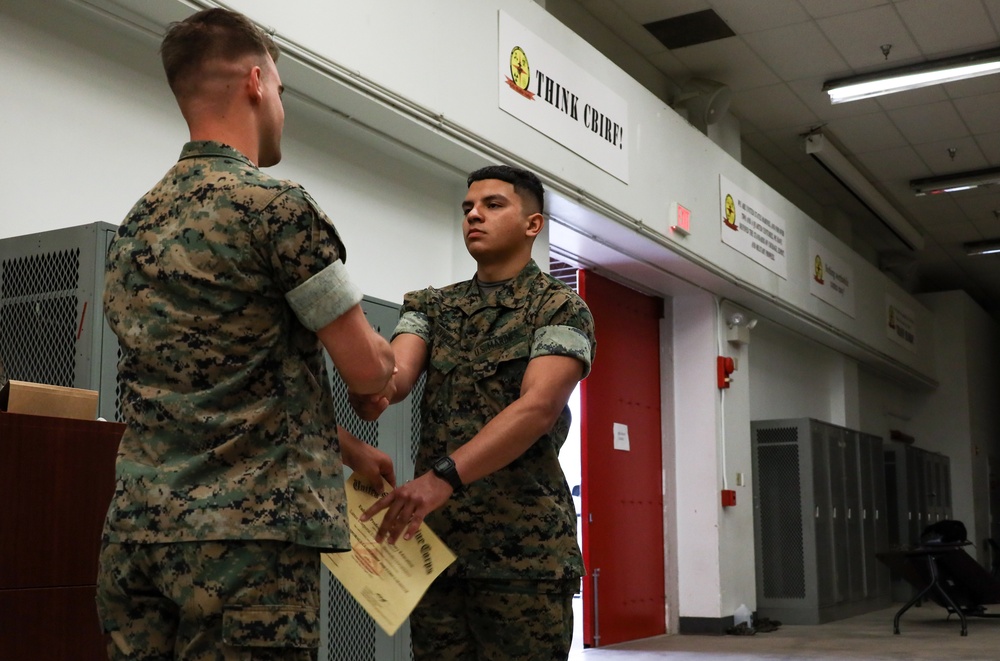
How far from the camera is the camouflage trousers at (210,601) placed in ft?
4.20

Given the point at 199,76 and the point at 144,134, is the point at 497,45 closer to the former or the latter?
the point at 144,134

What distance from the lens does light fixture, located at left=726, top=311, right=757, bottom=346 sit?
831cm

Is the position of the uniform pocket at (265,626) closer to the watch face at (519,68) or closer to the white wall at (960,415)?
the watch face at (519,68)

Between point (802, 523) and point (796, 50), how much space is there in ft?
12.8

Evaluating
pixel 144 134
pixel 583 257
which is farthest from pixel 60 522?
pixel 583 257

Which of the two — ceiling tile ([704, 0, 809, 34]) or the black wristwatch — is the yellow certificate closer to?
the black wristwatch

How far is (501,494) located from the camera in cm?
193

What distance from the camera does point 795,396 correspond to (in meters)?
10.4

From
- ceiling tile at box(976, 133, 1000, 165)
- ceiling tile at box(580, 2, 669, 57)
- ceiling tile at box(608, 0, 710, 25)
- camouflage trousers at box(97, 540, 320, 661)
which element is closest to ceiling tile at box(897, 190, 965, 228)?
ceiling tile at box(976, 133, 1000, 165)

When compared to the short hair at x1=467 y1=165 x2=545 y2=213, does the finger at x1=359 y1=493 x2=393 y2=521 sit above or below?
below

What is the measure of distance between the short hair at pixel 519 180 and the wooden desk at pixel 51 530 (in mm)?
1026

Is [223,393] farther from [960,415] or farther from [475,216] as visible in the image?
[960,415]

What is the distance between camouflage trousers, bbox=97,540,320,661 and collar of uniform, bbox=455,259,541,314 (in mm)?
815

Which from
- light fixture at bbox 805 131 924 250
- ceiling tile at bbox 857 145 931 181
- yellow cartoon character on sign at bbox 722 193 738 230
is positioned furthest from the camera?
ceiling tile at bbox 857 145 931 181
